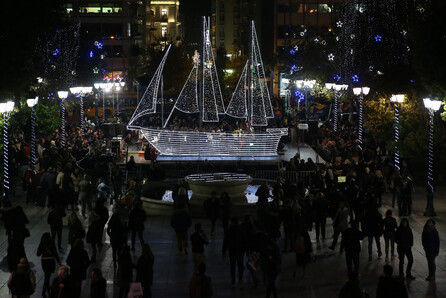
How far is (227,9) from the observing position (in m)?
160

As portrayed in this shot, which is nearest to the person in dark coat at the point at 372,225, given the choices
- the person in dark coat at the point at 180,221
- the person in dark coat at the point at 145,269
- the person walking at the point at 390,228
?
the person walking at the point at 390,228

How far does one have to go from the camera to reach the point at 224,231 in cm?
2002

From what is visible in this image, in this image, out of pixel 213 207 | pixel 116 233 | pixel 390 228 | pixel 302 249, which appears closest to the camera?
pixel 302 249

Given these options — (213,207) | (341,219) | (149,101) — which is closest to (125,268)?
(341,219)

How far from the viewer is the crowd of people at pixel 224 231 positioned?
1356 centimetres

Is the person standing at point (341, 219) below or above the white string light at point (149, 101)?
below

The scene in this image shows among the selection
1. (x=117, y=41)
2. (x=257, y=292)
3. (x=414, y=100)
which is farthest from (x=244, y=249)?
(x=117, y=41)

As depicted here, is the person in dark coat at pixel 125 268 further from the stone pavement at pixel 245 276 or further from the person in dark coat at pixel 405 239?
the person in dark coat at pixel 405 239

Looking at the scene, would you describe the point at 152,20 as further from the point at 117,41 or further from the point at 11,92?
the point at 11,92

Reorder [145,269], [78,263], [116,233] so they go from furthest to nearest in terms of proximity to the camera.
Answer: [116,233] → [78,263] → [145,269]

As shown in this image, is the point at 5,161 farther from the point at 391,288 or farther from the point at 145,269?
the point at 391,288

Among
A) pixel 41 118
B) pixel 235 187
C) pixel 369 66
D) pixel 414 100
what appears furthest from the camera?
pixel 369 66

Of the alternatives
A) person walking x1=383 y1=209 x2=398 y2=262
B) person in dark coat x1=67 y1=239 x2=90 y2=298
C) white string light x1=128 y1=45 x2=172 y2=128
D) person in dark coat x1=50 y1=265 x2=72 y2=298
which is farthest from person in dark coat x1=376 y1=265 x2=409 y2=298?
→ white string light x1=128 y1=45 x2=172 y2=128

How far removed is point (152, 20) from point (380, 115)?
4562 inches
